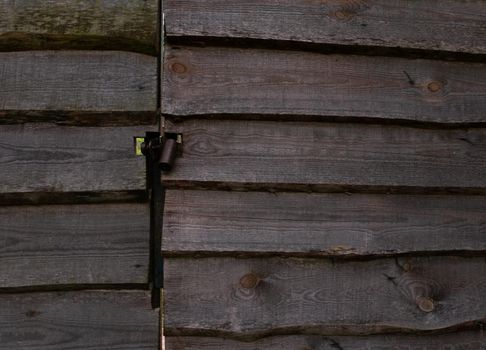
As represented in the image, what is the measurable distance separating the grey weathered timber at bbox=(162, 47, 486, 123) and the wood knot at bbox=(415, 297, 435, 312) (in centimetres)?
52

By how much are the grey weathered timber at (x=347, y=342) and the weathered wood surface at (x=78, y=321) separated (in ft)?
0.33

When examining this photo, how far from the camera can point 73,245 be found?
1.54 meters

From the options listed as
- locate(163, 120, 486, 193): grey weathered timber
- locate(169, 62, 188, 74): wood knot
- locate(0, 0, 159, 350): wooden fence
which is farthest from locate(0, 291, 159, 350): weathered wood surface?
locate(169, 62, 188, 74): wood knot

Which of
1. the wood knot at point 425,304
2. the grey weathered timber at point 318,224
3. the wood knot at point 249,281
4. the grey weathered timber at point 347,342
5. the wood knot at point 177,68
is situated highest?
the wood knot at point 177,68

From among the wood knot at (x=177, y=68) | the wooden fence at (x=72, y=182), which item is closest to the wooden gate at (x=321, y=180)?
the wood knot at (x=177, y=68)

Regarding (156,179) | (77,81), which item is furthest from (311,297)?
(77,81)

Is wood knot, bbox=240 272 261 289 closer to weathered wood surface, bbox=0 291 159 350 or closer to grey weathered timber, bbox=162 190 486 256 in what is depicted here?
grey weathered timber, bbox=162 190 486 256

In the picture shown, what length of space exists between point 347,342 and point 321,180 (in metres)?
0.46

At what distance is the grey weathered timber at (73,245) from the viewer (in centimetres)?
152

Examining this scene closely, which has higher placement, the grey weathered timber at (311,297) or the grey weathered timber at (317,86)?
the grey weathered timber at (317,86)

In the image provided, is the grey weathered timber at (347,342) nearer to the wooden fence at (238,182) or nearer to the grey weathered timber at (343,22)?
the wooden fence at (238,182)

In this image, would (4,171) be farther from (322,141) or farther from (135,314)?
(322,141)

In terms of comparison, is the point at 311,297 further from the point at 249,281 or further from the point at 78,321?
the point at 78,321

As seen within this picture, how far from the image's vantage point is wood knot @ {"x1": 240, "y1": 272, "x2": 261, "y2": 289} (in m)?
1.51
